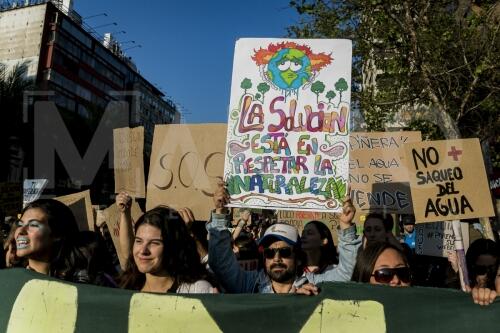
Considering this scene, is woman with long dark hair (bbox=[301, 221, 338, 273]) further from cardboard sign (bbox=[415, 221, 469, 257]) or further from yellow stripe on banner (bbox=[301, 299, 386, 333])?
cardboard sign (bbox=[415, 221, 469, 257])

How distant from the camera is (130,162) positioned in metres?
5.09

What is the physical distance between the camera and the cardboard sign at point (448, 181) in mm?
3922

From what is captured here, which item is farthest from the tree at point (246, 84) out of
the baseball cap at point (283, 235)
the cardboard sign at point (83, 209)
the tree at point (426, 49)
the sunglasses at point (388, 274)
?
the tree at point (426, 49)

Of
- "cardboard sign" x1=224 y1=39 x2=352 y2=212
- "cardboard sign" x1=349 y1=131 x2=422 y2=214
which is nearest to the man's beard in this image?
"cardboard sign" x1=224 y1=39 x2=352 y2=212

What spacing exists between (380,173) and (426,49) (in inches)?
177

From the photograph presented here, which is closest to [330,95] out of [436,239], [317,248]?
[317,248]

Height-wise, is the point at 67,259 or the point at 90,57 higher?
the point at 90,57

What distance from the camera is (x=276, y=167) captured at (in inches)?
147

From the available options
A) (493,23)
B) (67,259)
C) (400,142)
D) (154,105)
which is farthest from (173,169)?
(154,105)

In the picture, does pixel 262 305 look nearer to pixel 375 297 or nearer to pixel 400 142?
pixel 375 297

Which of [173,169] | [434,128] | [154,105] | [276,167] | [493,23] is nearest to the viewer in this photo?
[276,167]

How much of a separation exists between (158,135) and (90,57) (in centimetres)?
5737

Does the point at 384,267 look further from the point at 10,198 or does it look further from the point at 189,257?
the point at 10,198

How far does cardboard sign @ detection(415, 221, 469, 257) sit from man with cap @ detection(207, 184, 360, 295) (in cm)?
227
